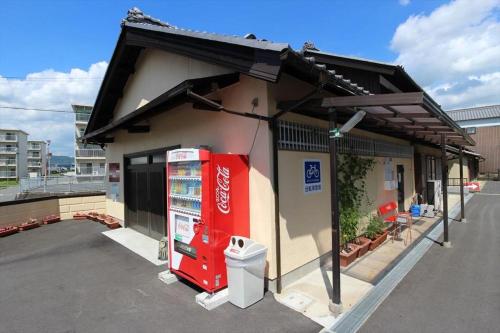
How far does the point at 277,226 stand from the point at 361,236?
301 cm

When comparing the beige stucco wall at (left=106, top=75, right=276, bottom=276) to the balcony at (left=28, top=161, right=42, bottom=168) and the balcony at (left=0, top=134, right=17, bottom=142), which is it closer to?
the balcony at (left=0, top=134, right=17, bottom=142)

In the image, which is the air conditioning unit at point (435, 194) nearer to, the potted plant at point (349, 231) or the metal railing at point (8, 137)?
the potted plant at point (349, 231)

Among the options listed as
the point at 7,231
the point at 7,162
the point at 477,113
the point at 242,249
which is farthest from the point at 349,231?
the point at 7,162

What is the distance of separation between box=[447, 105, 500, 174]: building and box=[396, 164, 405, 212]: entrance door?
106ft

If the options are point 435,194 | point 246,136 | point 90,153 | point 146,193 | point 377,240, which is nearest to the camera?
point 246,136

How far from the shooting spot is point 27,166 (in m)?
60.3

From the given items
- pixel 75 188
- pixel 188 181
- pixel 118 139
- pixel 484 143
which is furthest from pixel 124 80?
pixel 484 143

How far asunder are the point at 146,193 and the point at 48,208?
5.34 m

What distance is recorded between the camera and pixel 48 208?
33.1ft

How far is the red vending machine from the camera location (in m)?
3.88

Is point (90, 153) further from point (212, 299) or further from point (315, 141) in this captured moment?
point (212, 299)

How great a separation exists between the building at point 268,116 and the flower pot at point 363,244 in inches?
29.9

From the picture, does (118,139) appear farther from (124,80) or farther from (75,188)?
(75,188)

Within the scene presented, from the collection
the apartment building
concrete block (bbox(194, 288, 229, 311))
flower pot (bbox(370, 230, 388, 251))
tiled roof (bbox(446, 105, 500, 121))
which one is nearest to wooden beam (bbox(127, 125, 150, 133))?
concrete block (bbox(194, 288, 229, 311))
